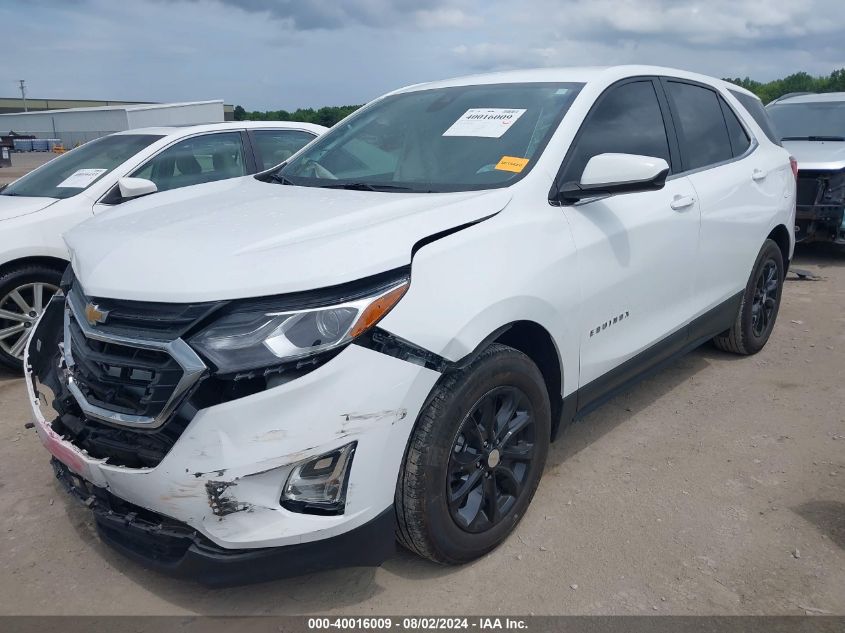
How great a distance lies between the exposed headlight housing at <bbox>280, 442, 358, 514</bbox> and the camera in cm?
218

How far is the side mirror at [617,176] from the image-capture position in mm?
2838

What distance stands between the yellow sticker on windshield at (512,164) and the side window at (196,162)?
321cm

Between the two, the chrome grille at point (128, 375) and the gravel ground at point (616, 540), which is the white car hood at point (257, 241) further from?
the gravel ground at point (616, 540)

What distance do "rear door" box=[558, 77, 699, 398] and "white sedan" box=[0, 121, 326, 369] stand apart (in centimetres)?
284

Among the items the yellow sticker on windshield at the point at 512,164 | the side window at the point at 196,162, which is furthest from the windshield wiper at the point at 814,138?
the yellow sticker on windshield at the point at 512,164

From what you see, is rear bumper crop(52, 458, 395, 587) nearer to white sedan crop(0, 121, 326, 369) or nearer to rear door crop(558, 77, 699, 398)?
rear door crop(558, 77, 699, 398)

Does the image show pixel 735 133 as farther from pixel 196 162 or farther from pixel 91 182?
pixel 91 182

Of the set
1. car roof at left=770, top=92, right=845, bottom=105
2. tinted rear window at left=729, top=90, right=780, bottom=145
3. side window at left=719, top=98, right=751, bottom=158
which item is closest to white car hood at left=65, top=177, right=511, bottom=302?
side window at left=719, top=98, right=751, bottom=158

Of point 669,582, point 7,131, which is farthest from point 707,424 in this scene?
point 7,131

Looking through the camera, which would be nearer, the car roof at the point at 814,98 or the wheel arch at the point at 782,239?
the wheel arch at the point at 782,239

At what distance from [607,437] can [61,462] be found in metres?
2.61

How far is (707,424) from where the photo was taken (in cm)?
401

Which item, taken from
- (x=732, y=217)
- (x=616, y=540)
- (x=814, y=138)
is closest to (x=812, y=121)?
(x=814, y=138)

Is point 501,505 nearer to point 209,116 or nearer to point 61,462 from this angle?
point 61,462
